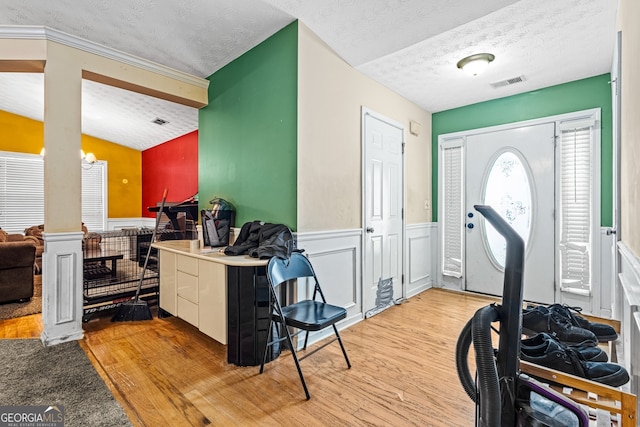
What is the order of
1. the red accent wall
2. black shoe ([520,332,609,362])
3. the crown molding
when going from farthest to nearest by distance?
the red accent wall → the crown molding → black shoe ([520,332,609,362])

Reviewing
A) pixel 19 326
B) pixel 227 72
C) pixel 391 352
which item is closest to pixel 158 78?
pixel 227 72

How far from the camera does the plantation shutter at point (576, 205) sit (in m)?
3.31

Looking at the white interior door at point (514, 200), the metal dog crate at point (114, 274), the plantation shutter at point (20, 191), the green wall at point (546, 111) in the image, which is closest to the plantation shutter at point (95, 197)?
the plantation shutter at point (20, 191)

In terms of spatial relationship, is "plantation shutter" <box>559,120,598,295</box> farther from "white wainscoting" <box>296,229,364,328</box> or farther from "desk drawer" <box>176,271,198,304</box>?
"desk drawer" <box>176,271,198,304</box>

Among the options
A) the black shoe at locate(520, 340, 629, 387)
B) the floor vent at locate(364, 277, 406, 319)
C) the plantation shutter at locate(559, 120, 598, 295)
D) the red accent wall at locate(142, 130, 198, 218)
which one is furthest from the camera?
the red accent wall at locate(142, 130, 198, 218)

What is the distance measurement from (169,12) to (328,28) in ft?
4.29

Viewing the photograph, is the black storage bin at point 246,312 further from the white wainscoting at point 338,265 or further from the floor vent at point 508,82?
the floor vent at point 508,82

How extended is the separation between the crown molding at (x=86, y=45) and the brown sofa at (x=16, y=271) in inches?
90.9

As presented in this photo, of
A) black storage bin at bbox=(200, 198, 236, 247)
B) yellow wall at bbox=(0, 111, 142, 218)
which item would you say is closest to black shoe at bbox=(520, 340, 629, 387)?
black storage bin at bbox=(200, 198, 236, 247)

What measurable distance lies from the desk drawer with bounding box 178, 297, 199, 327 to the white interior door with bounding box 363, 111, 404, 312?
1.63 m

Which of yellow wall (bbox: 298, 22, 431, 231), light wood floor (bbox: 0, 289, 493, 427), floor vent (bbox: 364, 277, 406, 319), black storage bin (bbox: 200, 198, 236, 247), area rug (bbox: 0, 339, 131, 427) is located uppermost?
yellow wall (bbox: 298, 22, 431, 231)

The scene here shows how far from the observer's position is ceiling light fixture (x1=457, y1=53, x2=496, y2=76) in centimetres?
293

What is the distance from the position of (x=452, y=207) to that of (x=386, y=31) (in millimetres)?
2595

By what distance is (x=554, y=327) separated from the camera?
1571 millimetres
